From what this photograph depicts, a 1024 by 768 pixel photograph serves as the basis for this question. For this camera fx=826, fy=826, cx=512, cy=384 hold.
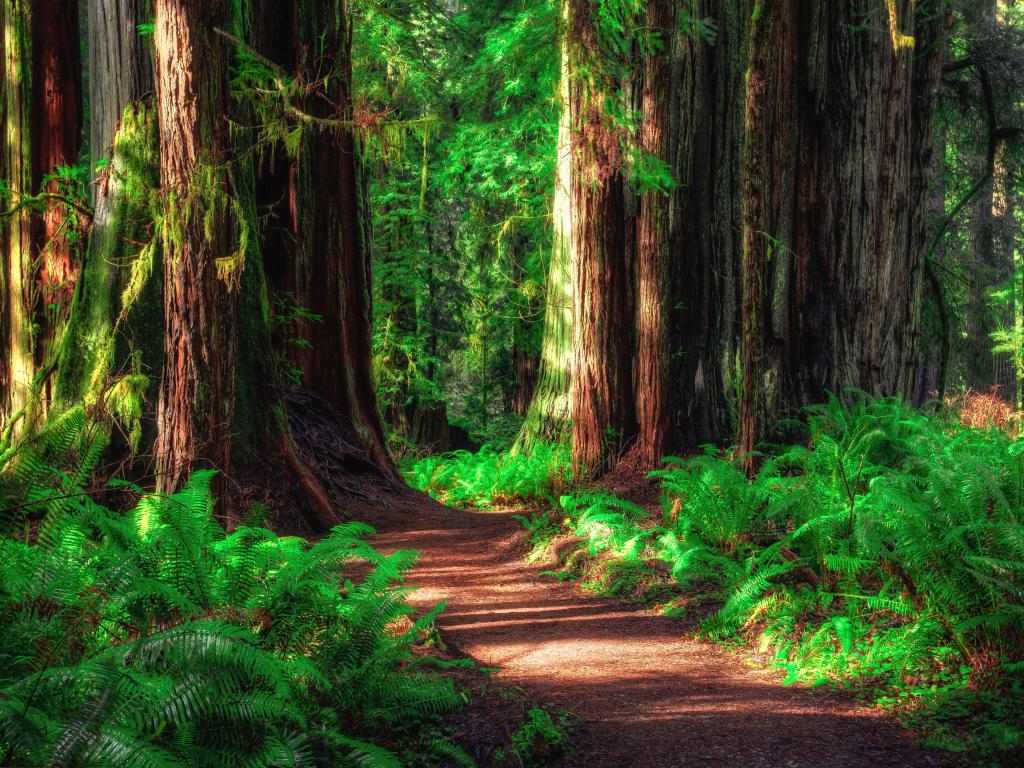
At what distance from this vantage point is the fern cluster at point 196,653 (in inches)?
107

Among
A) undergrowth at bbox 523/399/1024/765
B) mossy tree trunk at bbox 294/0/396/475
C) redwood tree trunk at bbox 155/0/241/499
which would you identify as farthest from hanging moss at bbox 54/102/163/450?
undergrowth at bbox 523/399/1024/765

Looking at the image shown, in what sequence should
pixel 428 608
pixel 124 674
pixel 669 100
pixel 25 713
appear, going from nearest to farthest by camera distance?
pixel 25 713 → pixel 124 674 → pixel 428 608 → pixel 669 100

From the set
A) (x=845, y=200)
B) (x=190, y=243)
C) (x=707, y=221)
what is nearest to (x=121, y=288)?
(x=190, y=243)

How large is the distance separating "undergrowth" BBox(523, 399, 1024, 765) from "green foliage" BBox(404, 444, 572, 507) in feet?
5.56

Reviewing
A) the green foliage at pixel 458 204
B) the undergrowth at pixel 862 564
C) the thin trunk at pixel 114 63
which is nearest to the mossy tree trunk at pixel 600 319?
the green foliage at pixel 458 204

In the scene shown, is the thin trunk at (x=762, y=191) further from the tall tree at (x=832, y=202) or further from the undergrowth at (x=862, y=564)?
the undergrowth at (x=862, y=564)

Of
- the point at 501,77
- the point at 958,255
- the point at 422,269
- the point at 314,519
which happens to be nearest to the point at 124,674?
the point at 314,519

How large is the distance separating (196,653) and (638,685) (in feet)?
8.34

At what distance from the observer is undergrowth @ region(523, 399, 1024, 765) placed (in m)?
4.00

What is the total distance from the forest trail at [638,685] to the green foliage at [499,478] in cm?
236

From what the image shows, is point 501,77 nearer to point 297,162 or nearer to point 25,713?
point 297,162

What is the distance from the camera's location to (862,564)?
5.08m

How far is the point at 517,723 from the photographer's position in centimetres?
383

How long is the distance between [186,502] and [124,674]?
1859mm
